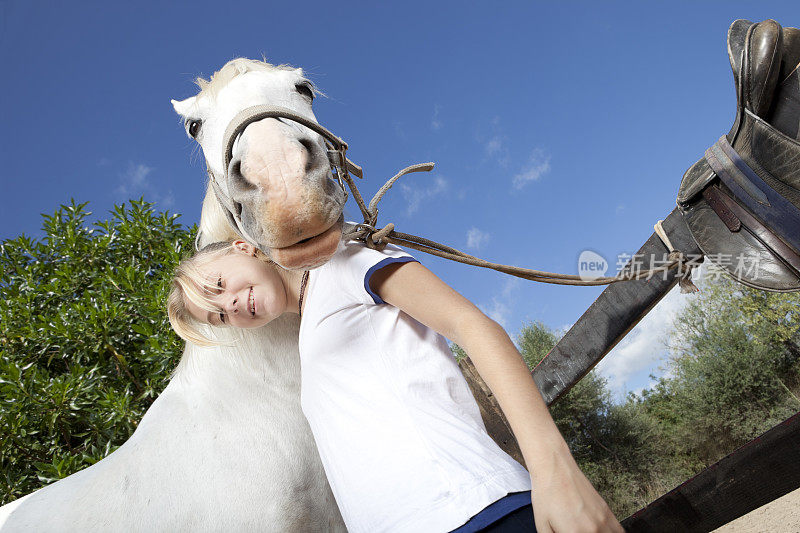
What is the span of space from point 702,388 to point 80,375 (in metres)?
13.0

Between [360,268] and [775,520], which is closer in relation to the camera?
[360,268]

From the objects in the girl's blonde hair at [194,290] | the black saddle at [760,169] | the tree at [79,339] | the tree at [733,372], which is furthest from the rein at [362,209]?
the tree at [733,372]

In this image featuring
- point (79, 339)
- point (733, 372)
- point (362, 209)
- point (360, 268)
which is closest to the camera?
point (360, 268)

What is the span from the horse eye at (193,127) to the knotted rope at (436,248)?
1.60ft

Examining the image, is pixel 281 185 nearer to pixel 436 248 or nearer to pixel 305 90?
pixel 436 248

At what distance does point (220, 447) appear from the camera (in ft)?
4.04

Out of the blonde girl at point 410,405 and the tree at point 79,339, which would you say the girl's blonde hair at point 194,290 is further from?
the tree at point 79,339

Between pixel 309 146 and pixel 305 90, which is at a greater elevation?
pixel 305 90

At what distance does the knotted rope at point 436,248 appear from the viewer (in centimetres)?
99

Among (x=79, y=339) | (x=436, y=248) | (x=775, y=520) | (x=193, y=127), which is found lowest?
(x=775, y=520)

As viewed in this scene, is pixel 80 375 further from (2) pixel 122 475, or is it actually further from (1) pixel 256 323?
(1) pixel 256 323

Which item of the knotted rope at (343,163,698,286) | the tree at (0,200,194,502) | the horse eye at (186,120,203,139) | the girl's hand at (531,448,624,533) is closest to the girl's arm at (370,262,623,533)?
the girl's hand at (531,448,624,533)

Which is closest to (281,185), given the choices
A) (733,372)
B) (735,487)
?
(735,487)

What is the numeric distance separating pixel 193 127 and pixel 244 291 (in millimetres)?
503
